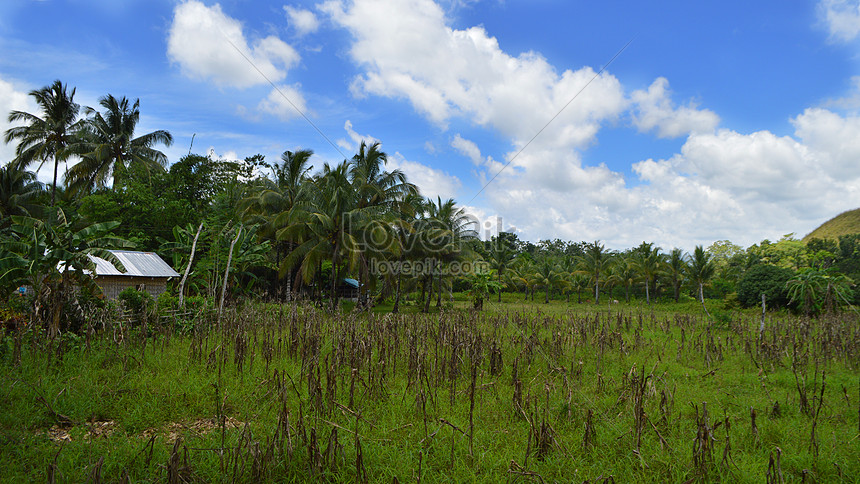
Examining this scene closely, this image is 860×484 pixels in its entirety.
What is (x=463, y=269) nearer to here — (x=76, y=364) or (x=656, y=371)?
(x=656, y=371)

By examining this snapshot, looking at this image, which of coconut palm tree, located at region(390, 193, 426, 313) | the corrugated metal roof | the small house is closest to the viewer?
the corrugated metal roof

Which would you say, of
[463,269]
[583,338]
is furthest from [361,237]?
[583,338]

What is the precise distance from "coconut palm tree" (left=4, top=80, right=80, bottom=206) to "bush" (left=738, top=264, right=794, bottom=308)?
40051 millimetres

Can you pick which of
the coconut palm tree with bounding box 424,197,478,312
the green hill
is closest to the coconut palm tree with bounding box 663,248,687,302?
the coconut palm tree with bounding box 424,197,478,312

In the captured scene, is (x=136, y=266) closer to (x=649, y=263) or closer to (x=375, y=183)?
(x=375, y=183)

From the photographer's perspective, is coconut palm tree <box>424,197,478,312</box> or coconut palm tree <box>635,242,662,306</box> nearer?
coconut palm tree <box>424,197,478,312</box>

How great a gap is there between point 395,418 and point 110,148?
3045 cm

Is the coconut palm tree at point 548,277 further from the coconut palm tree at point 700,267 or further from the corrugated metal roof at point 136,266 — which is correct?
the corrugated metal roof at point 136,266

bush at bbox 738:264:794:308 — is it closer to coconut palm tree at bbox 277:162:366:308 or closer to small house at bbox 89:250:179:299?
coconut palm tree at bbox 277:162:366:308

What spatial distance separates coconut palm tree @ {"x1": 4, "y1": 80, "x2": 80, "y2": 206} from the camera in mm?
24750

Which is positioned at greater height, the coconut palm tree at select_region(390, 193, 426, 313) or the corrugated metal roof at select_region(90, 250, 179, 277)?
the coconut palm tree at select_region(390, 193, 426, 313)

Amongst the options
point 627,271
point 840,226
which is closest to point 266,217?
point 627,271

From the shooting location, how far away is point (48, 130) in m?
25.3

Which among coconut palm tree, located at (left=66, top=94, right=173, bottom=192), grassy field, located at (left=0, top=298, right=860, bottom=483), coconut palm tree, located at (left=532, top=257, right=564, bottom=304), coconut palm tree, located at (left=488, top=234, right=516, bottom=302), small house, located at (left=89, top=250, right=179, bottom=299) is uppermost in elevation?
coconut palm tree, located at (left=66, top=94, right=173, bottom=192)
